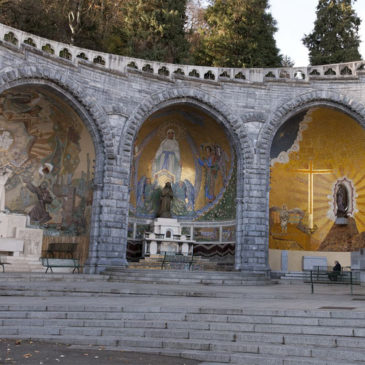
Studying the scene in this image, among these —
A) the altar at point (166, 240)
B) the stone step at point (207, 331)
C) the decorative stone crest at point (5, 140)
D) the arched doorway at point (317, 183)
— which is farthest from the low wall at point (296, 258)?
the stone step at point (207, 331)

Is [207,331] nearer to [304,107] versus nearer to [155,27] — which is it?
[304,107]

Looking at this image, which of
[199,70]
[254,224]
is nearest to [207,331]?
[254,224]

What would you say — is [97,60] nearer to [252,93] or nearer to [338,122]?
[252,93]

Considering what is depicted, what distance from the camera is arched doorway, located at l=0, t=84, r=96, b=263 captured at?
58.4ft

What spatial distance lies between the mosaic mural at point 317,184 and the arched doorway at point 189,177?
2.17m

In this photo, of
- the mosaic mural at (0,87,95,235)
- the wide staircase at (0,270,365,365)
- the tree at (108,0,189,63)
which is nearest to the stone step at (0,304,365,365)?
the wide staircase at (0,270,365,365)

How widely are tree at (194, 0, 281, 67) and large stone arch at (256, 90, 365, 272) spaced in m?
6.01

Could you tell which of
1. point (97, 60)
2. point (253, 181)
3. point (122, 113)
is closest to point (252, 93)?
point (253, 181)

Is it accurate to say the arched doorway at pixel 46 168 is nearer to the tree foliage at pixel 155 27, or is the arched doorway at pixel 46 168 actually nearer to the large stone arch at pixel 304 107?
the large stone arch at pixel 304 107

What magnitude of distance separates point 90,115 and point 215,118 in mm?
4978

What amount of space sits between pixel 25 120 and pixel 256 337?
14252 mm

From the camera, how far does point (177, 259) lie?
18766mm

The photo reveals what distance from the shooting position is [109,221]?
683 inches

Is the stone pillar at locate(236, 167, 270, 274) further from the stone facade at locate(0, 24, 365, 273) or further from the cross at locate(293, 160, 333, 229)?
the cross at locate(293, 160, 333, 229)
